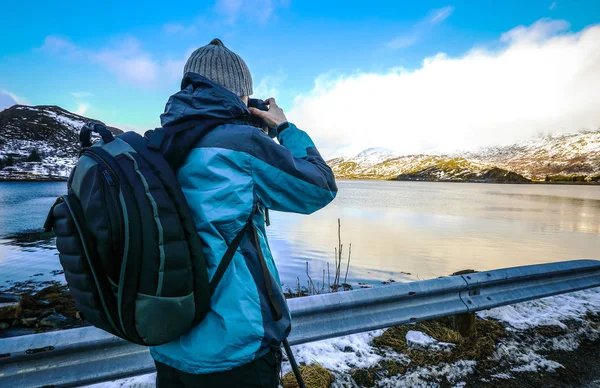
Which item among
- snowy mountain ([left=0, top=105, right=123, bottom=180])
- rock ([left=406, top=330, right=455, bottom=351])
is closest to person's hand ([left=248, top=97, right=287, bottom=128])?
rock ([left=406, top=330, right=455, bottom=351])

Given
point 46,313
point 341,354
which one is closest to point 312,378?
point 341,354

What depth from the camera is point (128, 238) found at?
1.22 meters

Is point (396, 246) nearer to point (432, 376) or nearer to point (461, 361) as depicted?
point (461, 361)

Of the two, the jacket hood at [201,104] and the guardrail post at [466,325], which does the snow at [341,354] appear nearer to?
the guardrail post at [466,325]

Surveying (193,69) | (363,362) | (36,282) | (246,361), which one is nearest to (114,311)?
(246,361)

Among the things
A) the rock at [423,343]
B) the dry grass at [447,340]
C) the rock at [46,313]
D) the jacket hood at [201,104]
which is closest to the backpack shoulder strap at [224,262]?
the jacket hood at [201,104]

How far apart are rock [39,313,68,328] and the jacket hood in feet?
24.9

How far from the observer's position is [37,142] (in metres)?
155

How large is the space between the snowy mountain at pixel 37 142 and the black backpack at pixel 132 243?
429ft

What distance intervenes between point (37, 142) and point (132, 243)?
642 feet

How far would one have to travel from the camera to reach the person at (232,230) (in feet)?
4.65

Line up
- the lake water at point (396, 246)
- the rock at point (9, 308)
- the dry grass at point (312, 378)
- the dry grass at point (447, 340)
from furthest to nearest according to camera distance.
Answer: the lake water at point (396, 246), the rock at point (9, 308), the dry grass at point (447, 340), the dry grass at point (312, 378)

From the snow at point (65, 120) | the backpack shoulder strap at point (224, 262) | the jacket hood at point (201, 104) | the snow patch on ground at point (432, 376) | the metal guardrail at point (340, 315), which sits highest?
the snow at point (65, 120)

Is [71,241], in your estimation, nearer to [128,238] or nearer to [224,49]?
[128,238]
